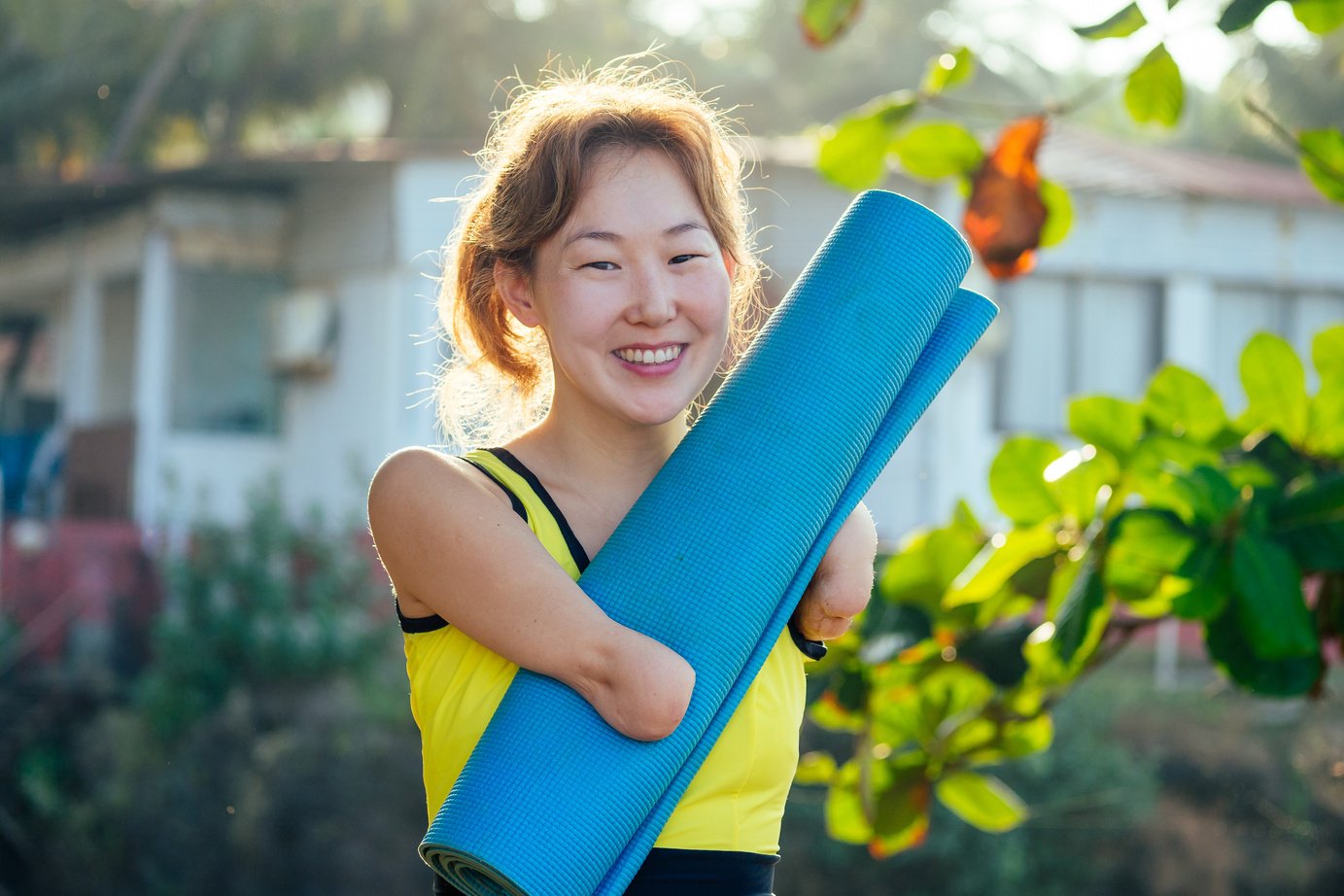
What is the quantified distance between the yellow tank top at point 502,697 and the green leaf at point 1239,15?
0.91m

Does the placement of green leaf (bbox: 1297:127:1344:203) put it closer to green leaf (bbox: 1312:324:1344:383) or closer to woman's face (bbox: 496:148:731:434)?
green leaf (bbox: 1312:324:1344:383)

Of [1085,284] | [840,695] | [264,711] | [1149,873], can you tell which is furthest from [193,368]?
[840,695]

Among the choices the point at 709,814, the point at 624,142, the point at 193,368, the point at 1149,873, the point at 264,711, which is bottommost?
the point at 1149,873

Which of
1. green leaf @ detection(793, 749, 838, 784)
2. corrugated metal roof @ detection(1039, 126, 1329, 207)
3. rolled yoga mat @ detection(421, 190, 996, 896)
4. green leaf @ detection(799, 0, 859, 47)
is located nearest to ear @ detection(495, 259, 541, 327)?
rolled yoga mat @ detection(421, 190, 996, 896)

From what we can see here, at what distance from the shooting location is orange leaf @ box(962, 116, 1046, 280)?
8.02 feet

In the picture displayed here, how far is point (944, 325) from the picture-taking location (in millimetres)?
1604

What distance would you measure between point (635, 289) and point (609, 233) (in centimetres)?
5

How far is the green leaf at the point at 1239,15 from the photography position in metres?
1.88

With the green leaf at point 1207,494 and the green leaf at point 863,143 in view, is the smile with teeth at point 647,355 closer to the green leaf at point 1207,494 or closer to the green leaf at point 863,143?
the green leaf at point 1207,494

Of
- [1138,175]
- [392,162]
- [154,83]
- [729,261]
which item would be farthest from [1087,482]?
[154,83]

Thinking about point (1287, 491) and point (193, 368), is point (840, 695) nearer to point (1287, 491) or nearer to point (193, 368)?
point (1287, 491)

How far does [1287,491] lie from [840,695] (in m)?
0.68

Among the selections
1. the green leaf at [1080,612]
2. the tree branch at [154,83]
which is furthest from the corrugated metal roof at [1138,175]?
the green leaf at [1080,612]

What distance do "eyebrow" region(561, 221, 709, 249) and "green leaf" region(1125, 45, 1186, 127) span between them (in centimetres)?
96
